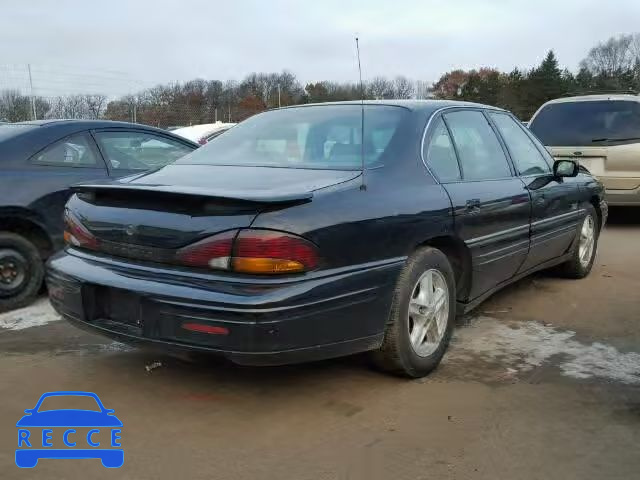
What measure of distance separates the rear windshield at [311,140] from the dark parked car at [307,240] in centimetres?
1

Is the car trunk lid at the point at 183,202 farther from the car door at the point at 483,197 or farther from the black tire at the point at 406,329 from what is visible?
the car door at the point at 483,197

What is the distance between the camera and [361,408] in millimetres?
3016

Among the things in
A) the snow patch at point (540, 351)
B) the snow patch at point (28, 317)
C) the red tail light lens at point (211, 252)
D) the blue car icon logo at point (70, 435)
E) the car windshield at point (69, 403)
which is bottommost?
the snow patch at point (540, 351)

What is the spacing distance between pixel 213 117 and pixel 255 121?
20286 millimetres

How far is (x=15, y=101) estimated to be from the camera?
16.1 m

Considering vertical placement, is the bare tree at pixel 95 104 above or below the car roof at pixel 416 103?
above

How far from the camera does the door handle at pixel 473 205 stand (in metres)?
3.61

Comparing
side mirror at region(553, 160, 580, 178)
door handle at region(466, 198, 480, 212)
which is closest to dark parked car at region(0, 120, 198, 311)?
door handle at region(466, 198, 480, 212)

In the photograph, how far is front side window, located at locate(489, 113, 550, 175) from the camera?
4477 millimetres

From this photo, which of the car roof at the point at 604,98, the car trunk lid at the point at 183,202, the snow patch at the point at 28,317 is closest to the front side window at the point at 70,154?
the snow patch at the point at 28,317

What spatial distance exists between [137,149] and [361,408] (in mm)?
3344

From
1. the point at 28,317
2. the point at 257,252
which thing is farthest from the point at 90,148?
the point at 257,252

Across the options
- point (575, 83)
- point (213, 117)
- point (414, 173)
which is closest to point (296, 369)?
point (414, 173)

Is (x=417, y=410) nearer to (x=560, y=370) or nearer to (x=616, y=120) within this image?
(x=560, y=370)
